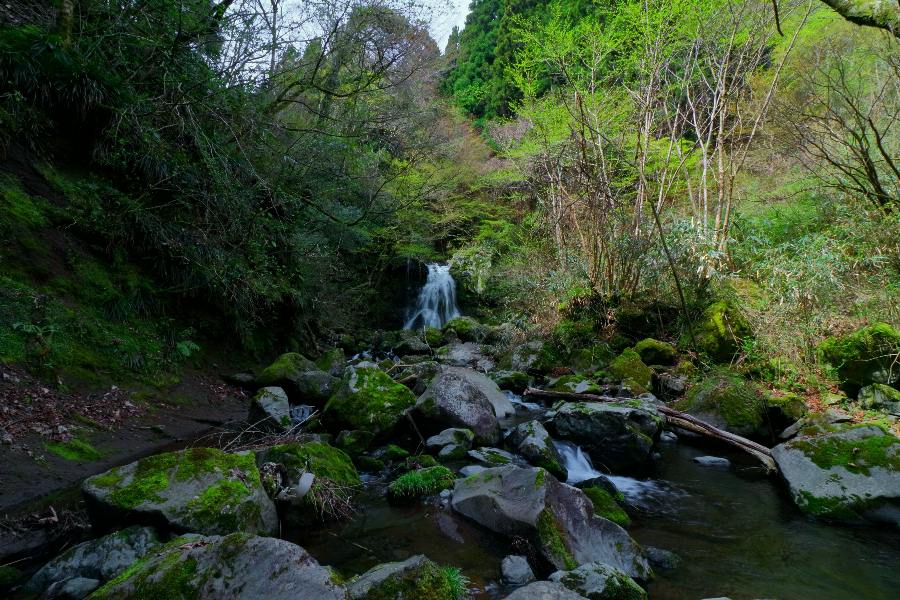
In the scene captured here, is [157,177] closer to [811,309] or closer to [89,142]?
[89,142]

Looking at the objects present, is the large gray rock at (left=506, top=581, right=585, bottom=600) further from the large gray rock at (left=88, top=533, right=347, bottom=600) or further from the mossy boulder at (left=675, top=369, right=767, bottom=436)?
the mossy boulder at (left=675, top=369, right=767, bottom=436)

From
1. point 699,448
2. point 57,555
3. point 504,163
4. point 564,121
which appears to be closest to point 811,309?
point 699,448

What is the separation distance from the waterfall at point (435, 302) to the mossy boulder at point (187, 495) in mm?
15218

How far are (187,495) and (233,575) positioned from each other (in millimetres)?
1346

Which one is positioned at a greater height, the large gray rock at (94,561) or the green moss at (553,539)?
the green moss at (553,539)

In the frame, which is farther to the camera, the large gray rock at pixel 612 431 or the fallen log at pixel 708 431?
the large gray rock at pixel 612 431

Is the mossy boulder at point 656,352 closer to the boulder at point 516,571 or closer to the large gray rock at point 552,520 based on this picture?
the large gray rock at point 552,520

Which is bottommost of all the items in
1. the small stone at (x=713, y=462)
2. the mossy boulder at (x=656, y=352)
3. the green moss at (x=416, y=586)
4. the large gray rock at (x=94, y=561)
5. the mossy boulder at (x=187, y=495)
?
the large gray rock at (x=94, y=561)

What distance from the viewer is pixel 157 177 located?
24.1ft

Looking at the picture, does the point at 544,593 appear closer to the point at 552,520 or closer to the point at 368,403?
the point at 552,520

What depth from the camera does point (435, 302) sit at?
1975cm

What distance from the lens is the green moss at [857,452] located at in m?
4.41

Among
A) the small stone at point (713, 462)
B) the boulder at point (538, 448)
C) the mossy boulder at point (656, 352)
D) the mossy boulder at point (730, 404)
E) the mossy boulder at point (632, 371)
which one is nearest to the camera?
the boulder at point (538, 448)

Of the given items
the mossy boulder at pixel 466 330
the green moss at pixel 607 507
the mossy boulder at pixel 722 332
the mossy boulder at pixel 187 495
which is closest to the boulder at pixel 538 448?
the green moss at pixel 607 507
